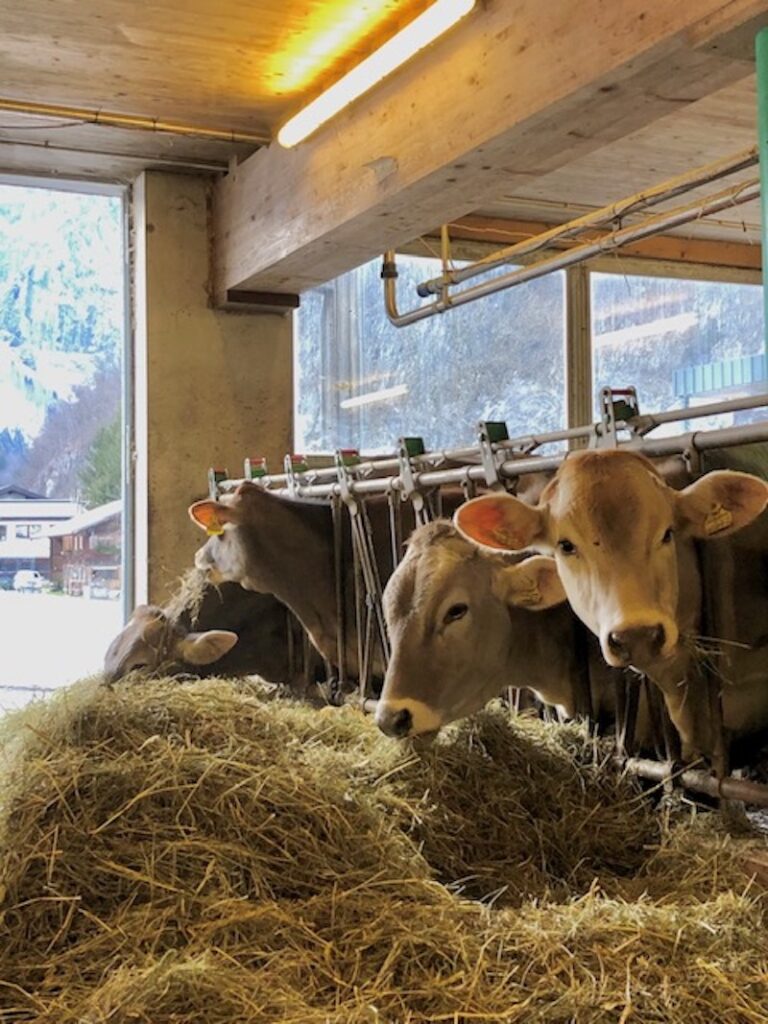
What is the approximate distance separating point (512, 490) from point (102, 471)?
3.39m

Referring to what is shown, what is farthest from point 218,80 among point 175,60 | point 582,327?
point 582,327

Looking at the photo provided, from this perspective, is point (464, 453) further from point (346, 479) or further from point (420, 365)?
point (420, 365)

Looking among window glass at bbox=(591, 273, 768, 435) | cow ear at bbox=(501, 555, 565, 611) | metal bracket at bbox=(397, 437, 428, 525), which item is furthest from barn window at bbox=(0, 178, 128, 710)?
cow ear at bbox=(501, 555, 565, 611)

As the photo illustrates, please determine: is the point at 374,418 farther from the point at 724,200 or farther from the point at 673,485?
the point at 673,485

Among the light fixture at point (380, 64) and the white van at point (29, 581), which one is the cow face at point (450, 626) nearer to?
the light fixture at point (380, 64)

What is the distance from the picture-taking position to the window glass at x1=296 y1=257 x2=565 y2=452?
276 inches

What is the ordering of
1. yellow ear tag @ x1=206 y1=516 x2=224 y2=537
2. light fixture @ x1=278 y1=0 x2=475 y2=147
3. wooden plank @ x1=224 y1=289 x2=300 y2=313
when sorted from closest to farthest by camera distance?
1. light fixture @ x1=278 y1=0 x2=475 y2=147
2. yellow ear tag @ x1=206 y1=516 x2=224 y2=537
3. wooden plank @ x1=224 y1=289 x2=300 y2=313

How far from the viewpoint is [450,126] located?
3.83m

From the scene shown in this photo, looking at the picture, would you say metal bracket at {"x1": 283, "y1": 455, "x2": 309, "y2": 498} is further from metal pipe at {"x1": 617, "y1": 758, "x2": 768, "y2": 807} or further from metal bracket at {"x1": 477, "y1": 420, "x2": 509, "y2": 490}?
metal pipe at {"x1": 617, "y1": 758, "x2": 768, "y2": 807}

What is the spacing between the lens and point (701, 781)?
292 centimetres

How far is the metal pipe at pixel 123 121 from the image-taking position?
5066 millimetres

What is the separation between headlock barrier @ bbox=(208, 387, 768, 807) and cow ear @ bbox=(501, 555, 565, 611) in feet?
0.89

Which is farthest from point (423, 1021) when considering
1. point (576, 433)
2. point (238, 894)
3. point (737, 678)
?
point (576, 433)

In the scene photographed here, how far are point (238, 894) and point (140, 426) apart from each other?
4.06 metres
